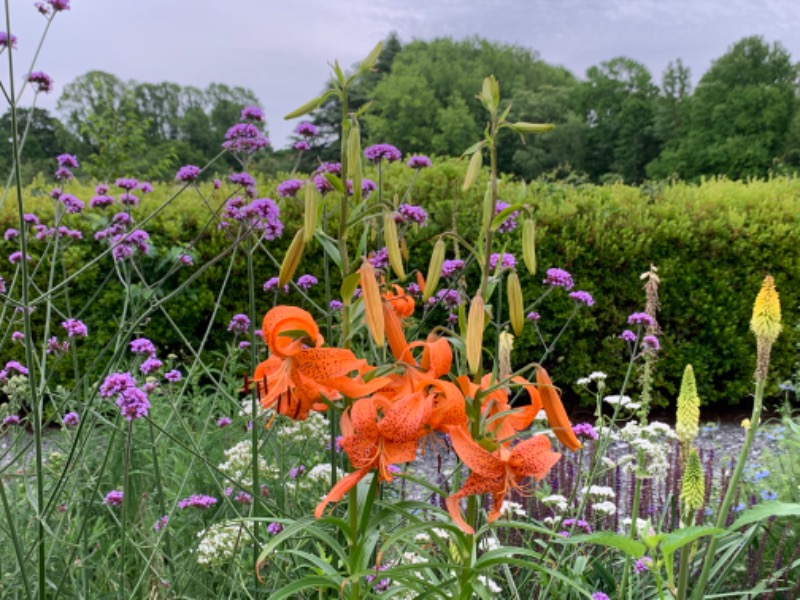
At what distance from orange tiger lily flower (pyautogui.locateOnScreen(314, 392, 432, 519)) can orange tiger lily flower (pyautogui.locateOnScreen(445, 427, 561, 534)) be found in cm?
10

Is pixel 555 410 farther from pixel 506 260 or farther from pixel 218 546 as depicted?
pixel 218 546

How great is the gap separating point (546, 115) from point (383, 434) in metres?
57.7

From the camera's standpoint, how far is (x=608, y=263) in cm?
700

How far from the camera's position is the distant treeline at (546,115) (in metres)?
40.3

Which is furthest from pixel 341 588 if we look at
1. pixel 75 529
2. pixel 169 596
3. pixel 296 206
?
pixel 296 206

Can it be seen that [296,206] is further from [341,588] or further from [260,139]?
[341,588]

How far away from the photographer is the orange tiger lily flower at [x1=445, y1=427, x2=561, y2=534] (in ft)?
4.46

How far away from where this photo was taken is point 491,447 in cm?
146

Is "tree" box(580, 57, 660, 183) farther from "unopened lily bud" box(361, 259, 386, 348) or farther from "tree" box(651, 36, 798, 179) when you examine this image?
"unopened lily bud" box(361, 259, 386, 348)

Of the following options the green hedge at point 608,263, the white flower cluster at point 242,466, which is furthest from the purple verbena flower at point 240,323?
the green hedge at point 608,263

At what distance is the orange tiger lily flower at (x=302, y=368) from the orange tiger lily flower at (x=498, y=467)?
0.70ft

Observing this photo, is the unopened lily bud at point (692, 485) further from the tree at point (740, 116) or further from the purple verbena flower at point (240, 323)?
the tree at point (740, 116)

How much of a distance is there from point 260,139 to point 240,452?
4.21 ft

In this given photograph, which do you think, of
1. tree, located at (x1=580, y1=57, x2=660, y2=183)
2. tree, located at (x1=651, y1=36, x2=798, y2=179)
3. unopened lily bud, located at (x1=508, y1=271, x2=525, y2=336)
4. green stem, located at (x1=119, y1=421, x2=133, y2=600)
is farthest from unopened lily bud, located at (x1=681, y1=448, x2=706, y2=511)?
tree, located at (x1=580, y1=57, x2=660, y2=183)
